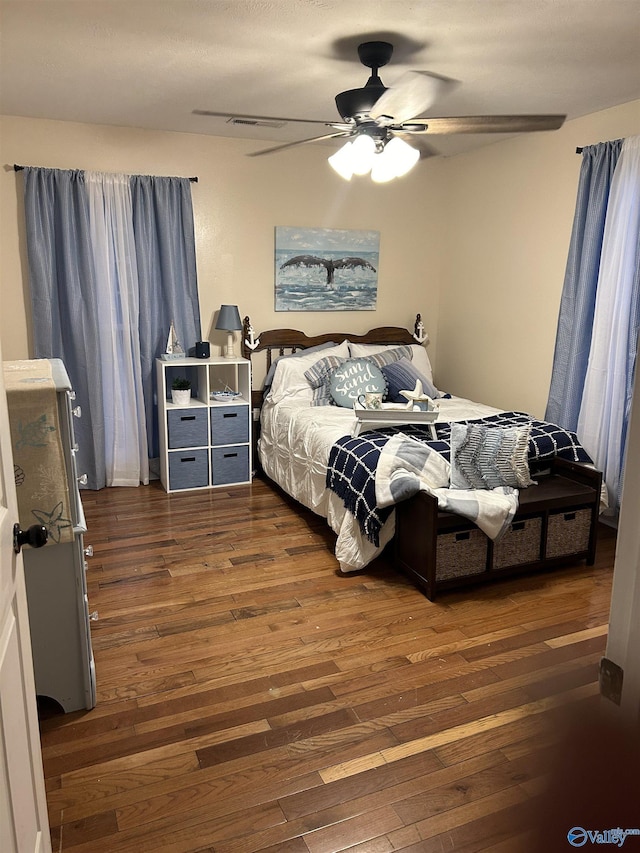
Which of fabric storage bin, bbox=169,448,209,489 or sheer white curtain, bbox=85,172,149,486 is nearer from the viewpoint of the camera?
sheer white curtain, bbox=85,172,149,486

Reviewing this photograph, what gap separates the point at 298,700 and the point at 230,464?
2.67 m

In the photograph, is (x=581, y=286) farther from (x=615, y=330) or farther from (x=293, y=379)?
(x=293, y=379)

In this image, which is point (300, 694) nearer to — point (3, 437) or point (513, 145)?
point (3, 437)

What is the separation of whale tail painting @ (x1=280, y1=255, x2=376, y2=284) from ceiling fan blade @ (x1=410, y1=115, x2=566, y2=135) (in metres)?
2.30

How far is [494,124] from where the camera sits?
9.14ft

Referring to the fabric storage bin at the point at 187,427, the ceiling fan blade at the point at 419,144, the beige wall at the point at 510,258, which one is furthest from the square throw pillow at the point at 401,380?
the ceiling fan blade at the point at 419,144

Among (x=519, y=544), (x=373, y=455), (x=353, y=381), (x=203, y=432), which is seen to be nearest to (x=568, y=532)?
(x=519, y=544)

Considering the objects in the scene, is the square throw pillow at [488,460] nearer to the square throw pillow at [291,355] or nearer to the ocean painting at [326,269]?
the square throw pillow at [291,355]

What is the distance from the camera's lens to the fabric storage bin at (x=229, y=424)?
481 cm

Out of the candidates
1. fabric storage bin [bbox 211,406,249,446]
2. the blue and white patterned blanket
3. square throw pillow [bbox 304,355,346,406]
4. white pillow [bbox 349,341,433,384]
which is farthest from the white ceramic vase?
the blue and white patterned blanket

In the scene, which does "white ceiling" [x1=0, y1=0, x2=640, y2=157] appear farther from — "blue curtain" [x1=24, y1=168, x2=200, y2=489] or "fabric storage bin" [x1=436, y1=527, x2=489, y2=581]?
"fabric storage bin" [x1=436, y1=527, x2=489, y2=581]

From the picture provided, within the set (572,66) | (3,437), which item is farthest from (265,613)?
(572,66)

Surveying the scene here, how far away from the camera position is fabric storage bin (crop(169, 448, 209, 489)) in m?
4.74

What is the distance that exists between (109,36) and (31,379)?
1658 mm
